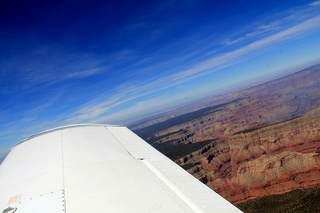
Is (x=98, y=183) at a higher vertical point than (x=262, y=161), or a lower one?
higher

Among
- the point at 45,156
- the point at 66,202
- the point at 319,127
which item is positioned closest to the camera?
the point at 66,202

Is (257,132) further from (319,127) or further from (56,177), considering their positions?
(56,177)

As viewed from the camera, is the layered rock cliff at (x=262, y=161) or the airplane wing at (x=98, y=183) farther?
the layered rock cliff at (x=262, y=161)

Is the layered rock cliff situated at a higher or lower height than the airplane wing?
lower

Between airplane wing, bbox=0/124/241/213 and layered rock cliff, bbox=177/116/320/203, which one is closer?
airplane wing, bbox=0/124/241/213

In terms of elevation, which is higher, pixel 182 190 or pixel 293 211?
pixel 182 190

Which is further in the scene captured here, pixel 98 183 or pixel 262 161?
pixel 262 161

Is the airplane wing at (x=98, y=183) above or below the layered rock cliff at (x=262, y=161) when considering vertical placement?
above

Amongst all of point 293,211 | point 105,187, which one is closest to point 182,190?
point 105,187
